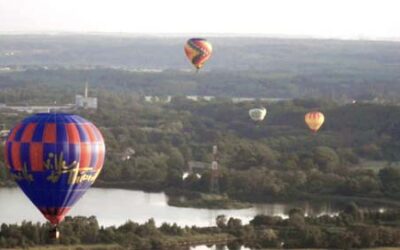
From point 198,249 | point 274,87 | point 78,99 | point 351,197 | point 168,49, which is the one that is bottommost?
point 198,249

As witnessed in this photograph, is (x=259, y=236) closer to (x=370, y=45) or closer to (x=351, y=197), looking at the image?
(x=351, y=197)

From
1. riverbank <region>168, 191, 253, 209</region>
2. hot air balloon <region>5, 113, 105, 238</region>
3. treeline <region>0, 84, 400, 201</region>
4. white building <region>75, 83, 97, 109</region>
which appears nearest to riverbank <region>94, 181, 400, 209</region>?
riverbank <region>168, 191, 253, 209</region>

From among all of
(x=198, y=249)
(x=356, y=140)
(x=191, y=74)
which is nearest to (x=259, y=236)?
(x=198, y=249)

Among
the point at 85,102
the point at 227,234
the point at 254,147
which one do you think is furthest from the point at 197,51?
the point at 85,102

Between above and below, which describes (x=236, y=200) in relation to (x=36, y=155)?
above

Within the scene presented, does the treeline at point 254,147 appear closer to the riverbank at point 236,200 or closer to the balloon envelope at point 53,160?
the riverbank at point 236,200

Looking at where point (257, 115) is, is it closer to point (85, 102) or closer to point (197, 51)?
point (197, 51)

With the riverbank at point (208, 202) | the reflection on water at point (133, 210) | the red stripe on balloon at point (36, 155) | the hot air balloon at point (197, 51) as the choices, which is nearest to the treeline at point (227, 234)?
the reflection on water at point (133, 210)
